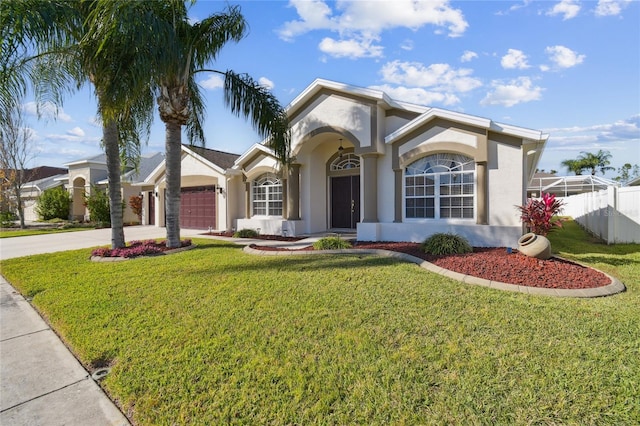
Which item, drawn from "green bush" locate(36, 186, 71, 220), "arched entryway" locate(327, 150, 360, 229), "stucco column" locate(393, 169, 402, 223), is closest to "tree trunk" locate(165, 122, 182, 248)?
"arched entryway" locate(327, 150, 360, 229)

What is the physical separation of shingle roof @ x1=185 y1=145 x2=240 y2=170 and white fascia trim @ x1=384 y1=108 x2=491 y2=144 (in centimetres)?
1070

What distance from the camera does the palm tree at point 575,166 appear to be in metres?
58.2

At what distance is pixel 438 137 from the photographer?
11477 millimetres

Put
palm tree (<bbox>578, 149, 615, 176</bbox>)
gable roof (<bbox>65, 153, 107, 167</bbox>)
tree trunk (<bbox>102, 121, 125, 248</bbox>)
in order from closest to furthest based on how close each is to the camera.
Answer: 1. tree trunk (<bbox>102, 121, 125, 248</bbox>)
2. gable roof (<bbox>65, 153, 107, 167</bbox>)
3. palm tree (<bbox>578, 149, 615, 176</bbox>)

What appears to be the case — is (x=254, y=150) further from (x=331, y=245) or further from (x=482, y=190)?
(x=482, y=190)

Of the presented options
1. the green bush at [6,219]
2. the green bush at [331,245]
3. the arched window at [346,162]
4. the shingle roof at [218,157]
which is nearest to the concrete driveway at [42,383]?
the green bush at [331,245]

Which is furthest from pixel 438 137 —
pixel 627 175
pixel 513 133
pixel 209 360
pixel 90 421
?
pixel 627 175

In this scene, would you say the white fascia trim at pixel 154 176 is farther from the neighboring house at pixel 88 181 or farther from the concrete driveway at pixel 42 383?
the concrete driveway at pixel 42 383

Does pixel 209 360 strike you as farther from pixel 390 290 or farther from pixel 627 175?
pixel 627 175

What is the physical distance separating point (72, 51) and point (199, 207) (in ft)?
38.4

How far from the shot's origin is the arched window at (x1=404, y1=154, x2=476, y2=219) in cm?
1130

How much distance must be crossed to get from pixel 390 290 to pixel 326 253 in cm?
384

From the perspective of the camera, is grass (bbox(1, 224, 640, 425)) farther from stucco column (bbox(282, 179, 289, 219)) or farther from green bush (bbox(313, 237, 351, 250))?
stucco column (bbox(282, 179, 289, 219))

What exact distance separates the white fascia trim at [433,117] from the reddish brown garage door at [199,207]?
11.7 m
